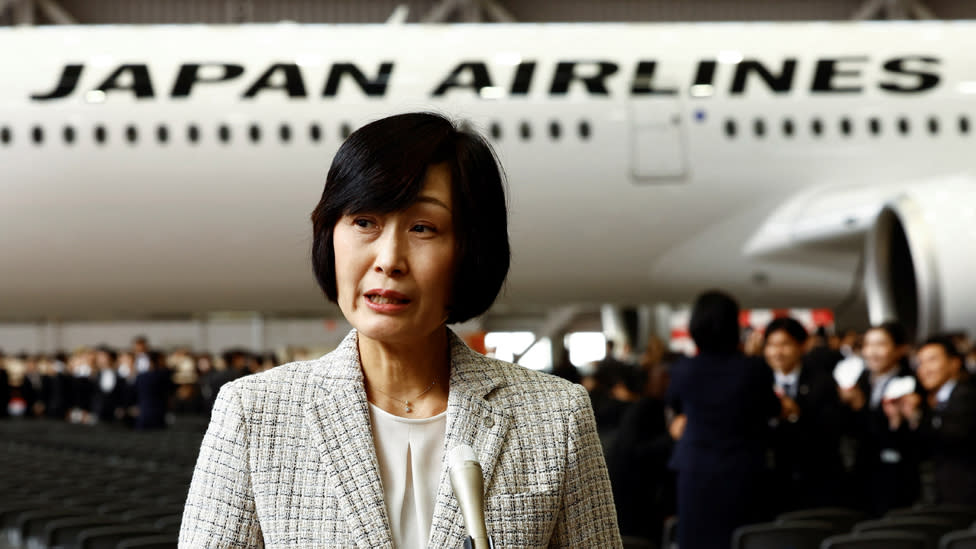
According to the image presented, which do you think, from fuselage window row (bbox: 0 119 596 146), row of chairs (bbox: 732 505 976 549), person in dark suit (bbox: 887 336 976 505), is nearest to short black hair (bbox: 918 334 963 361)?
person in dark suit (bbox: 887 336 976 505)

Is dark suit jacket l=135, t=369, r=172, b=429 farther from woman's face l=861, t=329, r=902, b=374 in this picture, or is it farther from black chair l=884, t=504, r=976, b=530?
black chair l=884, t=504, r=976, b=530

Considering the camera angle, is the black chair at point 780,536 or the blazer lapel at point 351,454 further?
the black chair at point 780,536

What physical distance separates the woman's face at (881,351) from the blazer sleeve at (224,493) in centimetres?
431

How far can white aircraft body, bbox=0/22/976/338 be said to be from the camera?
8344mm

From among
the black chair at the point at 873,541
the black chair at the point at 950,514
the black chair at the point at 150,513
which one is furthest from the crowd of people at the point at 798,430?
the black chair at the point at 150,513

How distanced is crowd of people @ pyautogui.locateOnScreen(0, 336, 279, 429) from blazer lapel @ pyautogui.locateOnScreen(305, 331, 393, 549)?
1024 cm

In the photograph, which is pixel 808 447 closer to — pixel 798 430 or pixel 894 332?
pixel 798 430

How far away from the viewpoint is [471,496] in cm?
102

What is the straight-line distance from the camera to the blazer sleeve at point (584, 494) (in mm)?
1209

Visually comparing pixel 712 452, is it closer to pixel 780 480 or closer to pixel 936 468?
pixel 780 480

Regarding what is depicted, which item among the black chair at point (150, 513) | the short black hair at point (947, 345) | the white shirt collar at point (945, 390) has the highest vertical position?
the short black hair at point (947, 345)

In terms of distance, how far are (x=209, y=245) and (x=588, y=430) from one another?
7711mm

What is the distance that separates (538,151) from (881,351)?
411cm

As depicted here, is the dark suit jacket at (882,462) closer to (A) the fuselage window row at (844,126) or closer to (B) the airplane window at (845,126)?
(A) the fuselage window row at (844,126)
